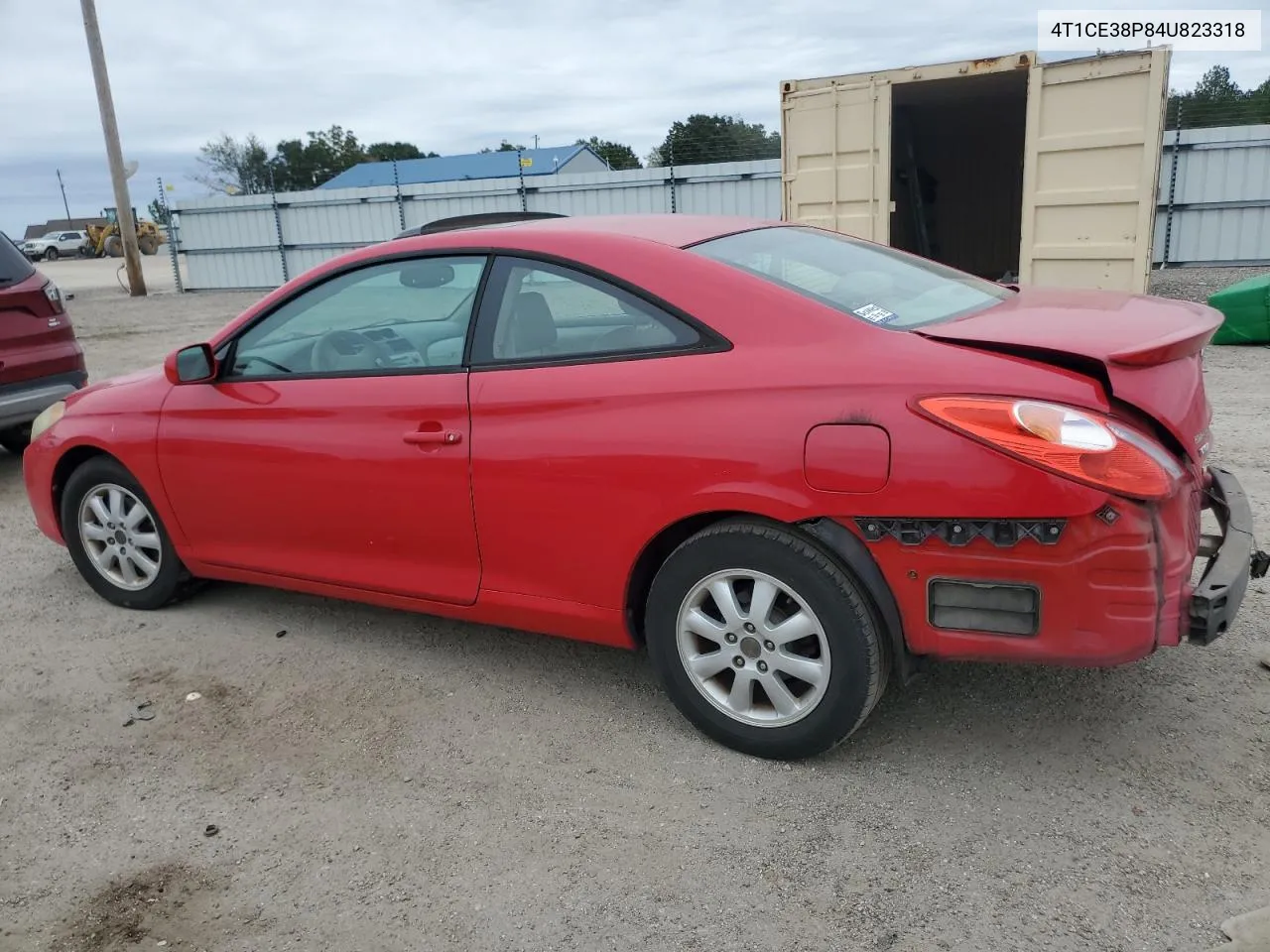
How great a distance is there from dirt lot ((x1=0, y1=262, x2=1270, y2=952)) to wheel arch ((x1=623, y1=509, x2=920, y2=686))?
0.42 metres

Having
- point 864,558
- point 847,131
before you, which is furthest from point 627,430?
point 847,131

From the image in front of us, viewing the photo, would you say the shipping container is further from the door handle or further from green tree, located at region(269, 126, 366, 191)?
green tree, located at region(269, 126, 366, 191)

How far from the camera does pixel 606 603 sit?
309 centimetres

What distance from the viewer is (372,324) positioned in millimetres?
3693

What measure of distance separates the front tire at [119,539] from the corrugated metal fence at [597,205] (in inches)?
438

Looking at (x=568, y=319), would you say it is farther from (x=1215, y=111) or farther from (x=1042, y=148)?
(x=1215, y=111)

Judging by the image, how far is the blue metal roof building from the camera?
42375 millimetres

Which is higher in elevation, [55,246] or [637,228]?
[637,228]

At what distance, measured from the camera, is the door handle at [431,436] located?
3.21 m

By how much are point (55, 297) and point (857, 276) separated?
5.74m

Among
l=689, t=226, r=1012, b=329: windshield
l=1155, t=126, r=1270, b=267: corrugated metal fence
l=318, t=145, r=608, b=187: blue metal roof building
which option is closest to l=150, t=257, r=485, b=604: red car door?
l=689, t=226, r=1012, b=329: windshield

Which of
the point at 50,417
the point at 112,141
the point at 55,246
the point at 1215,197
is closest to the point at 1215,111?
the point at 1215,197

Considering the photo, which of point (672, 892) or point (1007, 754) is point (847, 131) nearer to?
point (1007, 754)

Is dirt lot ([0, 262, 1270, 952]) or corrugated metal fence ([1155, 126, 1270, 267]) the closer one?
dirt lot ([0, 262, 1270, 952])
